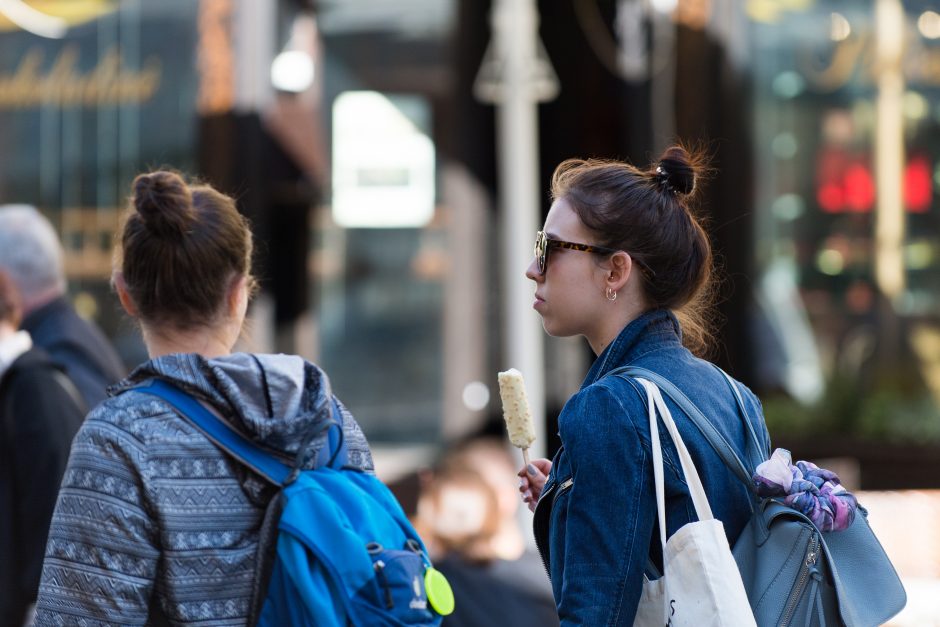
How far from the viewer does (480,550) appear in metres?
3.84

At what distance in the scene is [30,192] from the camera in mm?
8641

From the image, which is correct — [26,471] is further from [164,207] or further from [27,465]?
[164,207]

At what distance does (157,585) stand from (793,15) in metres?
7.20

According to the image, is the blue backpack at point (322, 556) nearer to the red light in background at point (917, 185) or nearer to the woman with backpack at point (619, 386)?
the woman with backpack at point (619, 386)

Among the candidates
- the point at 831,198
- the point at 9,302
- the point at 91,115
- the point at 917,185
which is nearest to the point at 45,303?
the point at 9,302

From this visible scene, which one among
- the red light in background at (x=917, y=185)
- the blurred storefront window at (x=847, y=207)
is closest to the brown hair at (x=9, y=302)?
the blurred storefront window at (x=847, y=207)

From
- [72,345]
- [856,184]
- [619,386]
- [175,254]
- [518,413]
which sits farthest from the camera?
[856,184]

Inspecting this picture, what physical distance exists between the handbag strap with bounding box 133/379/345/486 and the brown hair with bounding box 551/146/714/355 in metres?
0.69

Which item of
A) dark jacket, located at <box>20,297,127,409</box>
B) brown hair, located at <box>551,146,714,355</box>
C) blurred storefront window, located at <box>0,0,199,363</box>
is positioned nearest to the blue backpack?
brown hair, located at <box>551,146,714,355</box>

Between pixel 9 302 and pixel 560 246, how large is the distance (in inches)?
87.6

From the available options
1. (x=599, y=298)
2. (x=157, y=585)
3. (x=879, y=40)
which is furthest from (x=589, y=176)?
(x=879, y=40)

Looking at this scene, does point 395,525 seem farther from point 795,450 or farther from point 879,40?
point 879,40

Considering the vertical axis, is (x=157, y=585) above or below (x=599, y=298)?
below

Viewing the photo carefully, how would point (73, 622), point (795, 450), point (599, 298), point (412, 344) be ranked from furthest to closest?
point (412, 344), point (795, 450), point (599, 298), point (73, 622)
